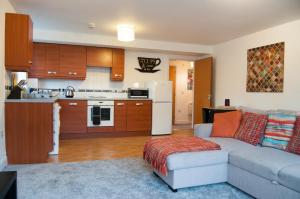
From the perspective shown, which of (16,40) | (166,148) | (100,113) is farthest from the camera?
(100,113)

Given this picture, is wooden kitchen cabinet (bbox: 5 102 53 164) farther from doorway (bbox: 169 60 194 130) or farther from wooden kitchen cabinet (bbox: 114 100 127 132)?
doorway (bbox: 169 60 194 130)

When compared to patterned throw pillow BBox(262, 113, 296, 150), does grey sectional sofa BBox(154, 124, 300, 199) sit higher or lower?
lower

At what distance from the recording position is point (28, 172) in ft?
10.1

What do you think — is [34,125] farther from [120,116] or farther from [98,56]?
[98,56]

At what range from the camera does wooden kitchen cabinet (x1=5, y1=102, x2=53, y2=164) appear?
338 centimetres

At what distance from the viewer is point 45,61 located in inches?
205

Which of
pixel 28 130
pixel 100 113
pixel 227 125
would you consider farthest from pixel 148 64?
pixel 28 130

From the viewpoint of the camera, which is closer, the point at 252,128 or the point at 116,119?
the point at 252,128

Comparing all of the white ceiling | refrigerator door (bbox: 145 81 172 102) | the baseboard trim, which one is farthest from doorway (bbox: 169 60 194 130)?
the baseboard trim

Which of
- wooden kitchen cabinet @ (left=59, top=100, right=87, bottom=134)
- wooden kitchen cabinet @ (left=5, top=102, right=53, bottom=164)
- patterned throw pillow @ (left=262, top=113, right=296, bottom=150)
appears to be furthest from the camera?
wooden kitchen cabinet @ (left=59, top=100, right=87, bottom=134)

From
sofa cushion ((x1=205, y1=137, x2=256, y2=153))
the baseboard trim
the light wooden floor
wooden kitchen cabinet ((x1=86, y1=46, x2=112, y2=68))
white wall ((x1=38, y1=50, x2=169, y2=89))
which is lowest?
the light wooden floor

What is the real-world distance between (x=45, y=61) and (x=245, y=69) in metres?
4.32

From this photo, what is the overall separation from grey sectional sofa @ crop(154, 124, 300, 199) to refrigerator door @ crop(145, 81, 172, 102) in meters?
2.90

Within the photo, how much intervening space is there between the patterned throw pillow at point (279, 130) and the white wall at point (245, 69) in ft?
3.48
